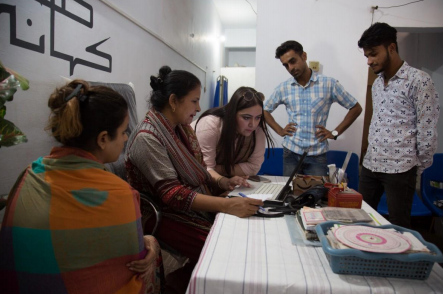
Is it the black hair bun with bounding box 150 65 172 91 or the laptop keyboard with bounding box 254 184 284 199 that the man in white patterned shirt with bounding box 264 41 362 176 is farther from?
the black hair bun with bounding box 150 65 172 91

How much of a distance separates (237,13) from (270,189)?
17.4 feet

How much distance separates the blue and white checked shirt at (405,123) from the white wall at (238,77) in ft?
13.7

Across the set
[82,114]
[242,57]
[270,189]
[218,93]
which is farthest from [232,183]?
[242,57]

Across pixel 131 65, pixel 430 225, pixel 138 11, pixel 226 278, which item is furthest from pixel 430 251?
pixel 430 225

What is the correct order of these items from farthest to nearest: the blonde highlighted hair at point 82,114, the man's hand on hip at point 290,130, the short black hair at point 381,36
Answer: the man's hand on hip at point 290,130
the short black hair at point 381,36
the blonde highlighted hair at point 82,114

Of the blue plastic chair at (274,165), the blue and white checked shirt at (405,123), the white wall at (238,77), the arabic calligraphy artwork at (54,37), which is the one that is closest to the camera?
the arabic calligraphy artwork at (54,37)

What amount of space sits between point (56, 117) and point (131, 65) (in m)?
1.39

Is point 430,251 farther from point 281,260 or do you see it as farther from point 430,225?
point 430,225

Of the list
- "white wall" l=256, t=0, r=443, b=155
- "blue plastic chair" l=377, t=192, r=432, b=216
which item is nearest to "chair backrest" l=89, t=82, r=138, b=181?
"white wall" l=256, t=0, r=443, b=155

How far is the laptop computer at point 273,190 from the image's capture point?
3.98 ft

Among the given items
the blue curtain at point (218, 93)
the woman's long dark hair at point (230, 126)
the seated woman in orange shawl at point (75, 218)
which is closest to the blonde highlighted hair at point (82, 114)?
the seated woman in orange shawl at point (75, 218)

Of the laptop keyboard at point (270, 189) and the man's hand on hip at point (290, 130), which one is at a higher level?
the man's hand on hip at point (290, 130)

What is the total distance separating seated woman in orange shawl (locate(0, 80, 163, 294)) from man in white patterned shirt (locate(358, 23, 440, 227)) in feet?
5.14

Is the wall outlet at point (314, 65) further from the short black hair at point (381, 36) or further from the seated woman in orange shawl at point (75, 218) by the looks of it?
the seated woman in orange shawl at point (75, 218)
